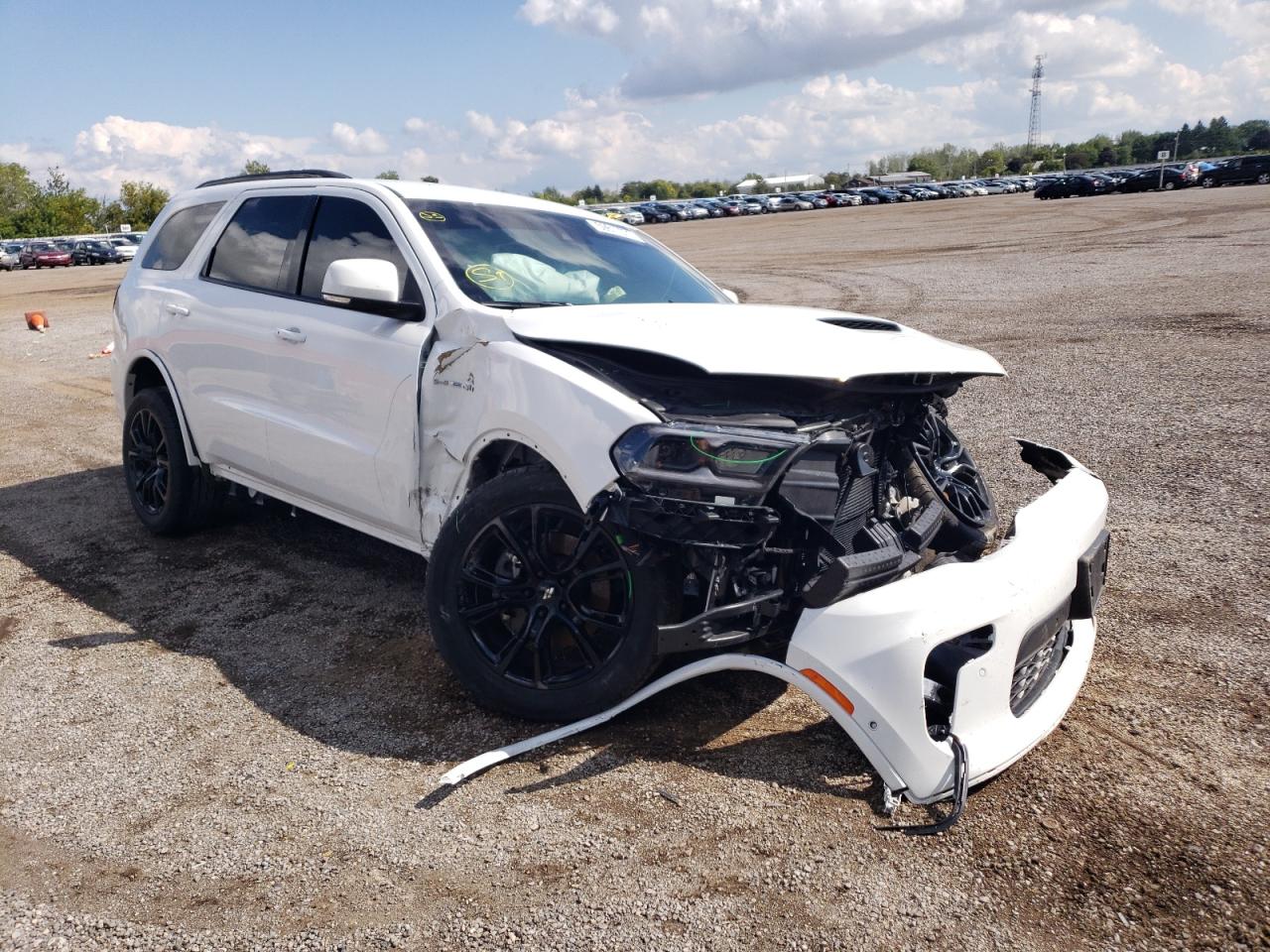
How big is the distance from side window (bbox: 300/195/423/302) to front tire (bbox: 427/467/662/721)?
1.17 meters

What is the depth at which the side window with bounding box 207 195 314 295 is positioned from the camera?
479cm

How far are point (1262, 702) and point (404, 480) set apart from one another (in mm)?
3265

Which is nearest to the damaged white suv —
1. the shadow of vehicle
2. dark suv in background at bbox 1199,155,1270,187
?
the shadow of vehicle

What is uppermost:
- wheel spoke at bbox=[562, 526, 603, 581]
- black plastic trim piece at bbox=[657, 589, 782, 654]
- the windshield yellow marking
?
the windshield yellow marking

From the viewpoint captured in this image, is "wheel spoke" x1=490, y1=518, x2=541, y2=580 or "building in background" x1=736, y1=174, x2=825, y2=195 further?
"building in background" x1=736, y1=174, x2=825, y2=195

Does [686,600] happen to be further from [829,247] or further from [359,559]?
[829,247]

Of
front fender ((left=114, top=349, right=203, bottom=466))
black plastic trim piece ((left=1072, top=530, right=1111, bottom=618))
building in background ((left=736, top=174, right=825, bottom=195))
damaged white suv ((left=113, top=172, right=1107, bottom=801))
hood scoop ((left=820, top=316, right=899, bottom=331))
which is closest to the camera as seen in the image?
damaged white suv ((left=113, top=172, right=1107, bottom=801))

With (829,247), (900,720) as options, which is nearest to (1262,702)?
(900,720)

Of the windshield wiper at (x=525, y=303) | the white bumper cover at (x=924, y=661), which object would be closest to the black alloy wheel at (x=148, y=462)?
the windshield wiper at (x=525, y=303)

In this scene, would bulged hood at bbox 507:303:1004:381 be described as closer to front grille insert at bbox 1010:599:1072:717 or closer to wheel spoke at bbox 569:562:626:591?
wheel spoke at bbox 569:562:626:591

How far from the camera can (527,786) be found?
10.5ft

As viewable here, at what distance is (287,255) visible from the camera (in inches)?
189

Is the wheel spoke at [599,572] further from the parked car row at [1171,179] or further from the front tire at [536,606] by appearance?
the parked car row at [1171,179]

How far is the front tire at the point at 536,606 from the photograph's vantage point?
3.31m
